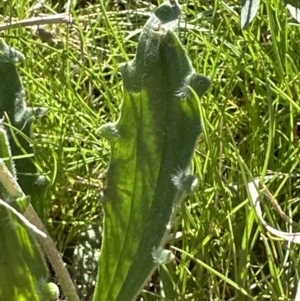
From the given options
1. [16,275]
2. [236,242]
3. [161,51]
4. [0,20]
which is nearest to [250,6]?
[161,51]

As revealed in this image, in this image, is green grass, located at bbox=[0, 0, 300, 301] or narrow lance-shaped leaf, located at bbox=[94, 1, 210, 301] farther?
green grass, located at bbox=[0, 0, 300, 301]

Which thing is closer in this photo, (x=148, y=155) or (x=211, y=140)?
(x=148, y=155)

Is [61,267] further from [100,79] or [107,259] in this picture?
[100,79]

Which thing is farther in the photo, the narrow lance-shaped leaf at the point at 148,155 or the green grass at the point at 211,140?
the green grass at the point at 211,140

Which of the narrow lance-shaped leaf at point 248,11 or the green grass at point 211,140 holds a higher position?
the narrow lance-shaped leaf at point 248,11
